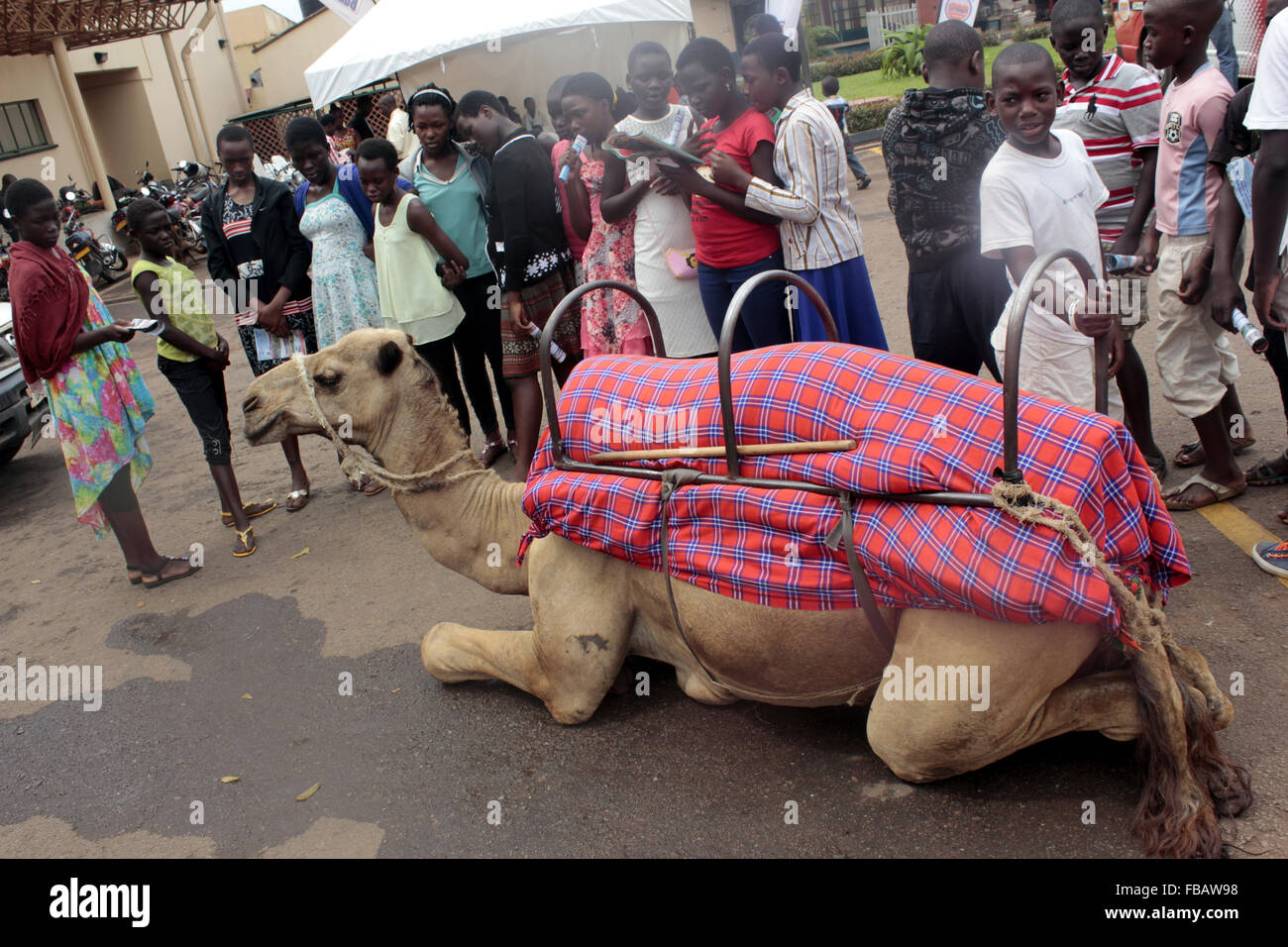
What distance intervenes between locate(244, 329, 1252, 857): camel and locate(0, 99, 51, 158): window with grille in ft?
63.0

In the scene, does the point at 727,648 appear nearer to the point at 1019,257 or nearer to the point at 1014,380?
the point at 1014,380

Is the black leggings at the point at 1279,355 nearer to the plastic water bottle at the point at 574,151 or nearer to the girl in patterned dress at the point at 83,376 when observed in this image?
the plastic water bottle at the point at 574,151

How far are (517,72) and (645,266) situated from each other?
19.6 feet

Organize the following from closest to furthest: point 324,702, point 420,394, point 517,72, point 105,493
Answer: point 420,394, point 324,702, point 105,493, point 517,72

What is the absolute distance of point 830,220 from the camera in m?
4.38

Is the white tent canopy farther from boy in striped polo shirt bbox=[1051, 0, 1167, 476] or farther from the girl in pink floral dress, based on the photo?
boy in striped polo shirt bbox=[1051, 0, 1167, 476]

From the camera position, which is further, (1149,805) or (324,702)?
(324,702)

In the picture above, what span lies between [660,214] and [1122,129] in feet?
6.72

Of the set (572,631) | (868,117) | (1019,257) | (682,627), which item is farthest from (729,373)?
(868,117)

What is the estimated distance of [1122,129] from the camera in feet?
14.5

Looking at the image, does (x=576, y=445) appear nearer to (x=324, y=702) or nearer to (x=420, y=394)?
(x=420, y=394)

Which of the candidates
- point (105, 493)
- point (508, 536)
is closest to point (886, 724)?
point (508, 536)

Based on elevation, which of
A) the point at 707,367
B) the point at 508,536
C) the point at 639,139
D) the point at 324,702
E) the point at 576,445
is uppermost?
the point at 639,139

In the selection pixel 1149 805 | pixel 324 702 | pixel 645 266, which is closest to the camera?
pixel 1149 805
